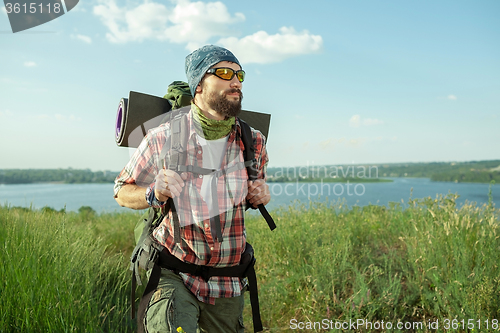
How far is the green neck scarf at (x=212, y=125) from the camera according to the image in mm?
2436

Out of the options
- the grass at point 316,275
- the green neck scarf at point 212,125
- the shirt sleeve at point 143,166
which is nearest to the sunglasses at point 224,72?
the green neck scarf at point 212,125

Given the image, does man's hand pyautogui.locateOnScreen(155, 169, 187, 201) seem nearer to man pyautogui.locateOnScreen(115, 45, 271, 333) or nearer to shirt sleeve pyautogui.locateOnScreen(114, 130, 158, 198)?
man pyautogui.locateOnScreen(115, 45, 271, 333)

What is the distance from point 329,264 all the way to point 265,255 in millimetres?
1417

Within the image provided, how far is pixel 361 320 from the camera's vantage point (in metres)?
3.51

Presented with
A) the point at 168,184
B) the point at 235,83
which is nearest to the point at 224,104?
the point at 235,83

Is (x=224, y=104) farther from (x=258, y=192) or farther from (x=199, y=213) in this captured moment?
(x=199, y=213)

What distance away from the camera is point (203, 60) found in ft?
8.27

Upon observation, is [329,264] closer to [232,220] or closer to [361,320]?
[361,320]

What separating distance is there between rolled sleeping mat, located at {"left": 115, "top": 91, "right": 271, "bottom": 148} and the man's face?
0.39 m

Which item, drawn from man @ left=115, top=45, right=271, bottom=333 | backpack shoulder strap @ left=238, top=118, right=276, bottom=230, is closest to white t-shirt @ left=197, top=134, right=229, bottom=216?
man @ left=115, top=45, right=271, bottom=333

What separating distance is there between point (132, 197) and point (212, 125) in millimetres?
737

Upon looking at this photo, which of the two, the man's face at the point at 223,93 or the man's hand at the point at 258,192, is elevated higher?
the man's face at the point at 223,93

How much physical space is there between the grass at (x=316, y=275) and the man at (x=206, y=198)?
40.1 inches

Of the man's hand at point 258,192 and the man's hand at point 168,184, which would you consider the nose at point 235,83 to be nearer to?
the man's hand at point 258,192
